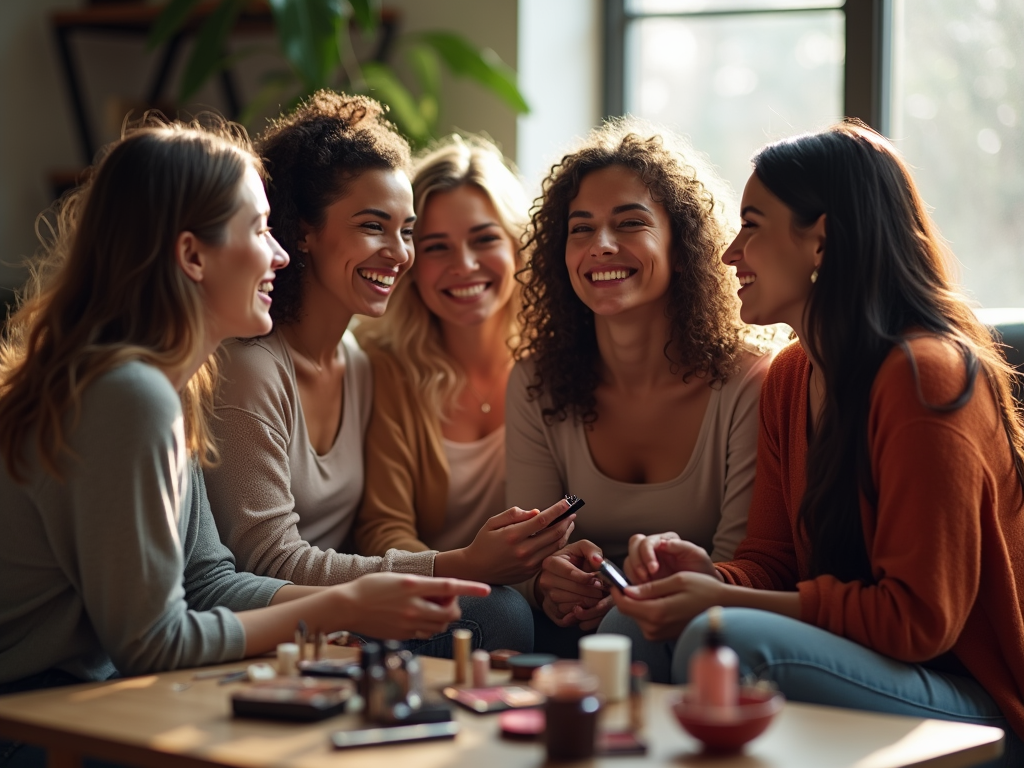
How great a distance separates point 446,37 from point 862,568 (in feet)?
6.38

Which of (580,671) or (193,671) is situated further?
(193,671)

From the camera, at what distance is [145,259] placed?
62.2 inches

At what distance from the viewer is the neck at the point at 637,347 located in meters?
2.20

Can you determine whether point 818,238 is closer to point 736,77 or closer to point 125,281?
point 125,281

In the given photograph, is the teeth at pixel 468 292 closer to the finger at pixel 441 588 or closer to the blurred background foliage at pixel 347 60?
the blurred background foliage at pixel 347 60

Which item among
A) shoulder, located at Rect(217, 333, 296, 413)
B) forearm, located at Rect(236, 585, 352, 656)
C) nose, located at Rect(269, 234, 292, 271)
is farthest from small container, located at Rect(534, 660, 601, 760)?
shoulder, located at Rect(217, 333, 296, 413)

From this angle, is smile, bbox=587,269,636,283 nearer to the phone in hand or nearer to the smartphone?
the phone in hand

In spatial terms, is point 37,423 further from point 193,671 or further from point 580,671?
point 580,671

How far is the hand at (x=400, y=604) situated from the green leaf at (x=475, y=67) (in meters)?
1.78

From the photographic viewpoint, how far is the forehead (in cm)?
215

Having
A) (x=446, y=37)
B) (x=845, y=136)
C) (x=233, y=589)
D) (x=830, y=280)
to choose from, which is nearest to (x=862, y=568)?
(x=830, y=280)

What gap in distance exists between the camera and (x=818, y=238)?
1.76 meters

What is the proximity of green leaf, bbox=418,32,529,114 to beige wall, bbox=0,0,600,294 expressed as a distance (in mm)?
166

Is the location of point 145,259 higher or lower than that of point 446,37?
lower
